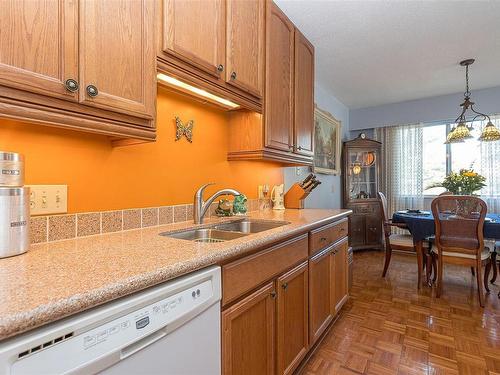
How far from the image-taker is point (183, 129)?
5.29 feet

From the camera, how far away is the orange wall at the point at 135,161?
1.03m

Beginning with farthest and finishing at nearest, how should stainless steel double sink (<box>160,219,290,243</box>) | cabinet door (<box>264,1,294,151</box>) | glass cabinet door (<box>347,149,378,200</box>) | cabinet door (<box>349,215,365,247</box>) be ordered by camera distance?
glass cabinet door (<box>347,149,378,200</box>) → cabinet door (<box>349,215,365,247</box>) → cabinet door (<box>264,1,294,151</box>) → stainless steel double sink (<box>160,219,290,243</box>)

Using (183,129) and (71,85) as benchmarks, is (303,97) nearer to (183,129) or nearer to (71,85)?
(183,129)

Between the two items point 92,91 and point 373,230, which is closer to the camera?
point 92,91

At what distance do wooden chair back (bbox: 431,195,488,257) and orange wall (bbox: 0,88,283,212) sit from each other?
191 centimetres

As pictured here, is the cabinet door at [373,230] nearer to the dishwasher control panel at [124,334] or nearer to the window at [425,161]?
the window at [425,161]

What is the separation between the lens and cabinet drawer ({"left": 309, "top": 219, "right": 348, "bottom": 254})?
1.66 meters

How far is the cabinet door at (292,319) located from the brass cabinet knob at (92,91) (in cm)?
108

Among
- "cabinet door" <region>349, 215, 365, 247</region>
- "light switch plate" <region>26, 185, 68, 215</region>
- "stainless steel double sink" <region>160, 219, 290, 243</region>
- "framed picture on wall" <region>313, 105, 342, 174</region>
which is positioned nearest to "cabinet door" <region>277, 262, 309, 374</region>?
"stainless steel double sink" <region>160, 219, 290, 243</region>

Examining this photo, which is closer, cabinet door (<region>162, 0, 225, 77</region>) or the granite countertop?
the granite countertop

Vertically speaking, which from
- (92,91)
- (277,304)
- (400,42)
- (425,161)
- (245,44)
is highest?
(400,42)

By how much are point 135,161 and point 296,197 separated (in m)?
1.53

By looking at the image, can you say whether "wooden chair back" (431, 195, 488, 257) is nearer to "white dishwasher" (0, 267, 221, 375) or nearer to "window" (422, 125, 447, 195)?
"window" (422, 125, 447, 195)

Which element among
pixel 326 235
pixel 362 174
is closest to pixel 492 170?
pixel 362 174
